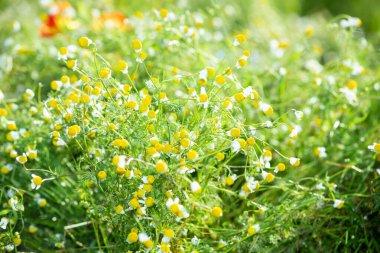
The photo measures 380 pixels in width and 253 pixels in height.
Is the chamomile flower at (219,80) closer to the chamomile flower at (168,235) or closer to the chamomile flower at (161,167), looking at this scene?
the chamomile flower at (161,167)

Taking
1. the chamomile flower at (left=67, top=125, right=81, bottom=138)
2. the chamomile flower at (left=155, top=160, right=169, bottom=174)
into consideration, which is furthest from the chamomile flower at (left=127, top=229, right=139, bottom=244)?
the chamomile flower at (left=67, top=125, right=81, bottom=138)

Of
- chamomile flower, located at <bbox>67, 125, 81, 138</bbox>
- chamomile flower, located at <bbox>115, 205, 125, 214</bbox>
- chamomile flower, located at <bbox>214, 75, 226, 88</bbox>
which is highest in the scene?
chamomile flower, located at <bbox>214, 75, 226, 88</bbox>

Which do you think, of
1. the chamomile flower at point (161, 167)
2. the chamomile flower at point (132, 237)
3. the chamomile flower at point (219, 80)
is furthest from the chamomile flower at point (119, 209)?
the chamomile flower at point (219, 80)

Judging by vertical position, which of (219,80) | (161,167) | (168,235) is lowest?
(168,235)

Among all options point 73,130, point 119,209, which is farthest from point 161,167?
point 73,130

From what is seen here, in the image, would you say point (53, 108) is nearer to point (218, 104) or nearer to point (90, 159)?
point (90, 159)

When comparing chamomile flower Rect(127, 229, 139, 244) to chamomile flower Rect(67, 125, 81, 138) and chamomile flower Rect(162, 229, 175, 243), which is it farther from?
chamomile flower Rect(67, 125, 81, 138)

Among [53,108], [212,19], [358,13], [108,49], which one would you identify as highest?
[53,108]

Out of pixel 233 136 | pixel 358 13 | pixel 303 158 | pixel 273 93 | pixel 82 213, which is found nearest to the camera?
pixel 233 136

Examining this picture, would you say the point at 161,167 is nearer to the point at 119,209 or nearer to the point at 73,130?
the point at 119,209

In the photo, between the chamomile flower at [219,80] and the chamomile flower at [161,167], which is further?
the chamomile flower at [219,80]

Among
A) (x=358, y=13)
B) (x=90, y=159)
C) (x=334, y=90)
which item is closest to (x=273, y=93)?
(x=334, y=90)
